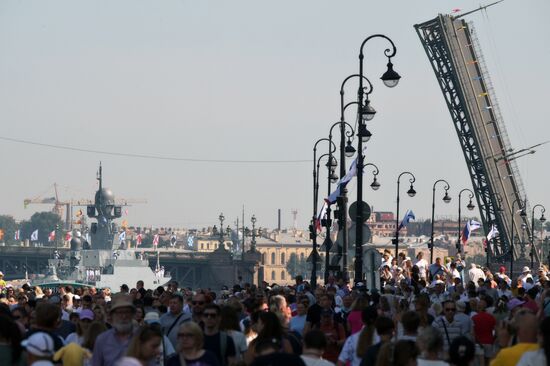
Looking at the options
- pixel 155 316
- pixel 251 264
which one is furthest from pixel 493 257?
pixel 251 264

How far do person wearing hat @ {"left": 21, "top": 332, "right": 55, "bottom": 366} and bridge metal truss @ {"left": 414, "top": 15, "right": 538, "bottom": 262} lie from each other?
1718 inches

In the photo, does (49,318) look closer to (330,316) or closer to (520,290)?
(330,316)

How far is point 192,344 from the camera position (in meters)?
11.7

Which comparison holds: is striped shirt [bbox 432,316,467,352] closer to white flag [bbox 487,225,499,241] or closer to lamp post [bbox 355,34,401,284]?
lamp post [bbox 355,34,401,284]

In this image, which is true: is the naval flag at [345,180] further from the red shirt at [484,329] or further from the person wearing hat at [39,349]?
the person wearing hat at [39,349]

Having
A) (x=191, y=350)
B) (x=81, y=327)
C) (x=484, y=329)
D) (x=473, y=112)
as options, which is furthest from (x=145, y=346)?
(x=473, y=112)

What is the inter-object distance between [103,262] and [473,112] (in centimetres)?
10786

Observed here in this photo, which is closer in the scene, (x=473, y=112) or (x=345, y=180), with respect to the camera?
(x=345, y=180)

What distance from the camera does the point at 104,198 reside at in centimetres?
17200

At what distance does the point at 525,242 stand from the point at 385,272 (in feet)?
105

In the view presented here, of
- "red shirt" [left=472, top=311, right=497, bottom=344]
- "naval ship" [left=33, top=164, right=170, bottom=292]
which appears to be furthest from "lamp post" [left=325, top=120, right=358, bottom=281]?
"naval ship" [left=33, top=164, right=170, bottom=292]

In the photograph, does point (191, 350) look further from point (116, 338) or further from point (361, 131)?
point (361, 131)

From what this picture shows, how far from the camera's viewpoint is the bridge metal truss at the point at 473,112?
5525cm

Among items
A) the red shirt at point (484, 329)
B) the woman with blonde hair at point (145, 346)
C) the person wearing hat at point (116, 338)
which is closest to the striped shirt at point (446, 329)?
the red shirt at point (484, 329)
